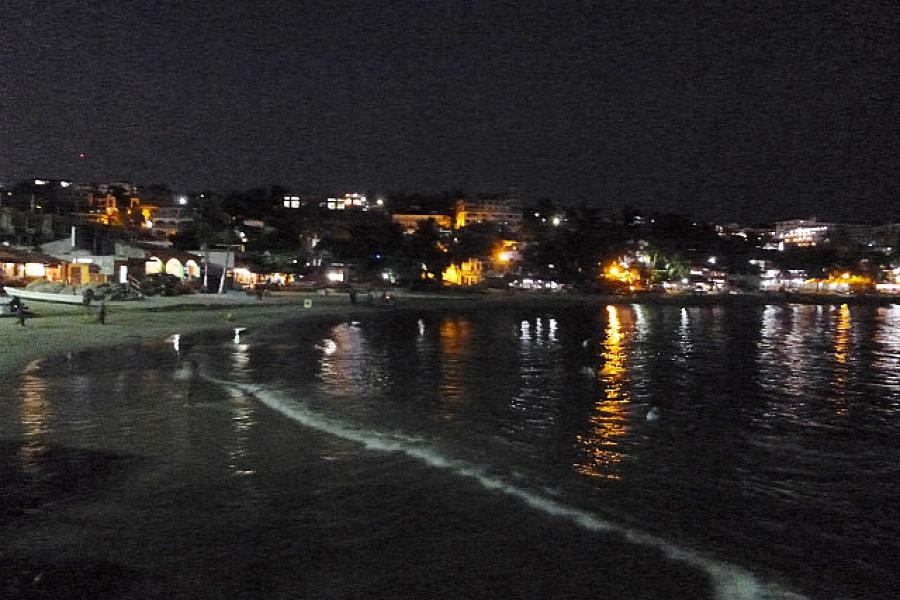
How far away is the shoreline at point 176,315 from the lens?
26.0 meters

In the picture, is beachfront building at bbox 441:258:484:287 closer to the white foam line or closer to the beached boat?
the beached boat

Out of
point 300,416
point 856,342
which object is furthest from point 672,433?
point 856,342

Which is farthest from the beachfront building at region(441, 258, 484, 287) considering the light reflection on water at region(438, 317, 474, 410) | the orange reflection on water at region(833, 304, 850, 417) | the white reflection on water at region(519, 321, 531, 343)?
the orange reflection on water at region(833, 304, 850, 417)

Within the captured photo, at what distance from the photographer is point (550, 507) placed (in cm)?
900

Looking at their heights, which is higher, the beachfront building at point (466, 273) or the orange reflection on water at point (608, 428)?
the beachfront building at point (466, 273)

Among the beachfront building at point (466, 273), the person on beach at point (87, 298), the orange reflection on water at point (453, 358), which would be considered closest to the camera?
the orange reflection on water at point (453, 358)

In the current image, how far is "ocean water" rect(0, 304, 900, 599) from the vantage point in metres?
6.82

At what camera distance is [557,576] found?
683 centimetres

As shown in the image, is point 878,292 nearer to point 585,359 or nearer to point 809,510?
point 585,359

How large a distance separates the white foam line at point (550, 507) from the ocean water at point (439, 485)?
4 cm

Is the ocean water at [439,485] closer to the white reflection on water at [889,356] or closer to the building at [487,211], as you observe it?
the white reflection on water at [889,356]

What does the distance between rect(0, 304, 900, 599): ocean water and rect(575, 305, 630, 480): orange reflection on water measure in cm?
8

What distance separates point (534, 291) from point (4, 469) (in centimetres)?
9524

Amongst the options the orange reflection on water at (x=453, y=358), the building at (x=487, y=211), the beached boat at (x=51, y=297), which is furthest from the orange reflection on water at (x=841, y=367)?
the building at (x=487, y=211)
